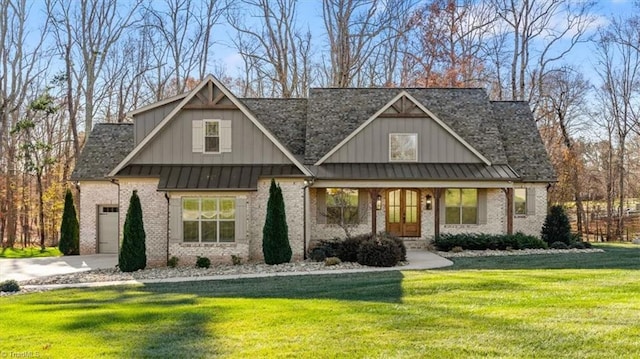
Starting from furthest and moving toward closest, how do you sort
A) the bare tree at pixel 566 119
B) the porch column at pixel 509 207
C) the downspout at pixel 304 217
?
1. the bare tree at pixel 566 119
2. the porch column at pixel 509 207
3. the downspout at pixel 304 217

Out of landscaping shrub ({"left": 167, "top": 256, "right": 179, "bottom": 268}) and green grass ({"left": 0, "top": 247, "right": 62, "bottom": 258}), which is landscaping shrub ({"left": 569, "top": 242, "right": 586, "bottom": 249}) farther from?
green grass ({"left": 0, "top": 247, "right": 62, "bottom": 258})

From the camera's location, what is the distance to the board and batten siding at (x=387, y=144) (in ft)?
71.2

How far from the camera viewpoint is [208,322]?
8.59 m

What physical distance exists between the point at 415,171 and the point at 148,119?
976 centimetres

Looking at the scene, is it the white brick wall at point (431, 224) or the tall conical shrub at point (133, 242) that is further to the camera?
the white brick wall at point (431, 224)

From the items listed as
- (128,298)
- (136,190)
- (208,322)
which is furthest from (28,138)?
(208,322)

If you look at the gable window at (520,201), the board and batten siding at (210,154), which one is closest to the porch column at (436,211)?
the gable window at (520,201)

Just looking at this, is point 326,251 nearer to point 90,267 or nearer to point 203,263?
point 203,263

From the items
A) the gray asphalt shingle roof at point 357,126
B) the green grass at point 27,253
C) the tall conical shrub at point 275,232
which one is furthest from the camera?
the green grass at point 27,253

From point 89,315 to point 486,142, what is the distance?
1754cm

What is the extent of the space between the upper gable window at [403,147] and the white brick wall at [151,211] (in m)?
8.81

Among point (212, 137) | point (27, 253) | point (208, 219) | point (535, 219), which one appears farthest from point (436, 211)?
point (27, 253)

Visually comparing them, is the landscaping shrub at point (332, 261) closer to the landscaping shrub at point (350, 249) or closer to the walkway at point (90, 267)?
the landscaping shrub at point (350, 249)

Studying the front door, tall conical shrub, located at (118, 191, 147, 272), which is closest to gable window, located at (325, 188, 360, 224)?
the front door
